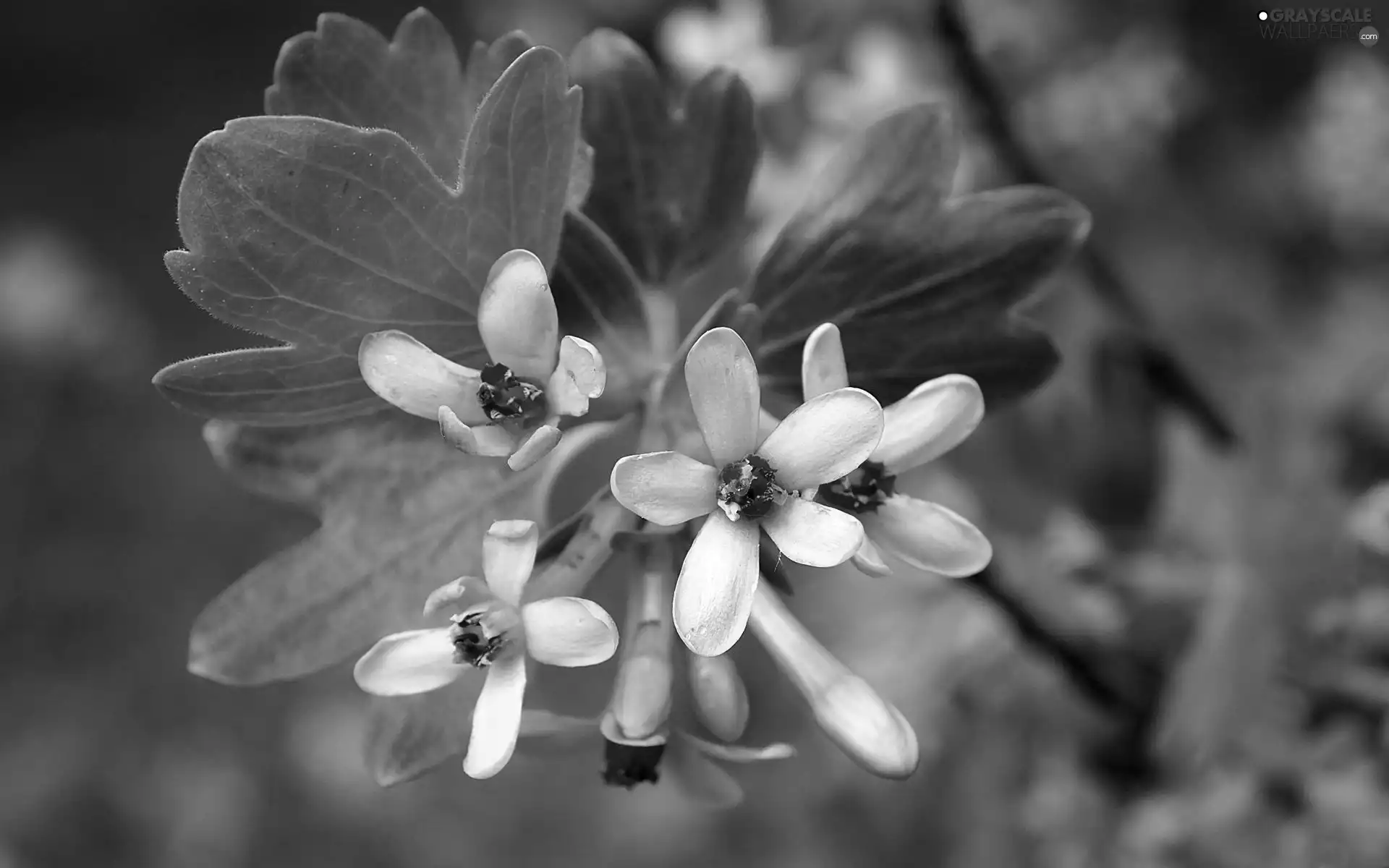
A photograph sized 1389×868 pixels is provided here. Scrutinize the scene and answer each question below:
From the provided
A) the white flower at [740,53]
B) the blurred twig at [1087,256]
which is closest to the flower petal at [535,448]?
the blurred twig at [1087,256]

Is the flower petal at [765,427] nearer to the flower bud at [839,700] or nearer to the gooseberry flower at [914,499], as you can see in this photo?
the gooseberry flower at [914,499]

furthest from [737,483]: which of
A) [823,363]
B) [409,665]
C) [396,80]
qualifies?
[396,80]

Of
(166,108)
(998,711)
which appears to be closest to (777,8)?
(998,711)

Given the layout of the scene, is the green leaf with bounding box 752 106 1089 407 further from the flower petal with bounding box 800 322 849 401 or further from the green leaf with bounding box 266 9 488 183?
the green leaf with bounding box 266 9 488 183

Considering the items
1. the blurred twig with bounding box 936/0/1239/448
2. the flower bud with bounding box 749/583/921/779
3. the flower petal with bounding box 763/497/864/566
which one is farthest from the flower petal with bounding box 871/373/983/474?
the blurred twig with bounding box 936/0/1239/448

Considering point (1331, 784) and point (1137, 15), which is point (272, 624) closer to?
point (1331, 784)

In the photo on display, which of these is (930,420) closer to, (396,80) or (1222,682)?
(396,80)
